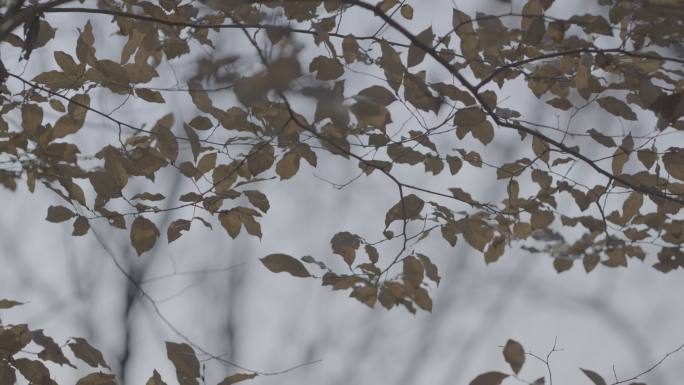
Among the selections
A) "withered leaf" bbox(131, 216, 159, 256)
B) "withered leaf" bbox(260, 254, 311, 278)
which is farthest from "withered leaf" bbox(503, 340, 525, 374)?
"withered leaf" bbox(131, 216, 159, 256)

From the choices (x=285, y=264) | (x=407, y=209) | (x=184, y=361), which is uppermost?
(x=407, y=209)

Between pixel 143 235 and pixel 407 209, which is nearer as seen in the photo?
pixel 143 235

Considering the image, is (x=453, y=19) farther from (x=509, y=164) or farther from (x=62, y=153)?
Result: (x=62, y=153)

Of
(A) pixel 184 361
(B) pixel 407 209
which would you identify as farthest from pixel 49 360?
(B) pixel 407 209

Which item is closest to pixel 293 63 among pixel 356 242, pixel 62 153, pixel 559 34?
pixel 559 34

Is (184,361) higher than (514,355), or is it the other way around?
(184,361)

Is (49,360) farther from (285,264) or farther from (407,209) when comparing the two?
(407,209)

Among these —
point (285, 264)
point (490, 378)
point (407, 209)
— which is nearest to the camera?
point (490, 378)

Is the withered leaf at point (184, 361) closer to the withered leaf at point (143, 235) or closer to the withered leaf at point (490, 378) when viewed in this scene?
the withered leaf at point (143, 235)

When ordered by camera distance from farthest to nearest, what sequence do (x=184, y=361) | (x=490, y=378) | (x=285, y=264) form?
(x=285, y=264) → (x=184, y=361) → (x=490, y=378)

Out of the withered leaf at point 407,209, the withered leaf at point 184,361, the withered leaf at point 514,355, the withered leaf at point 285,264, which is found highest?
the withered leaf at point 407,209

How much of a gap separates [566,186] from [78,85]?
1.29 m

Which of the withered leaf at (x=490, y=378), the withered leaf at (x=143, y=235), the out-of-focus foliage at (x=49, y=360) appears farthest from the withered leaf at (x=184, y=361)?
the withered leaf at (x=490, y=378)

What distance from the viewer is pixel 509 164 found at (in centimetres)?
179
